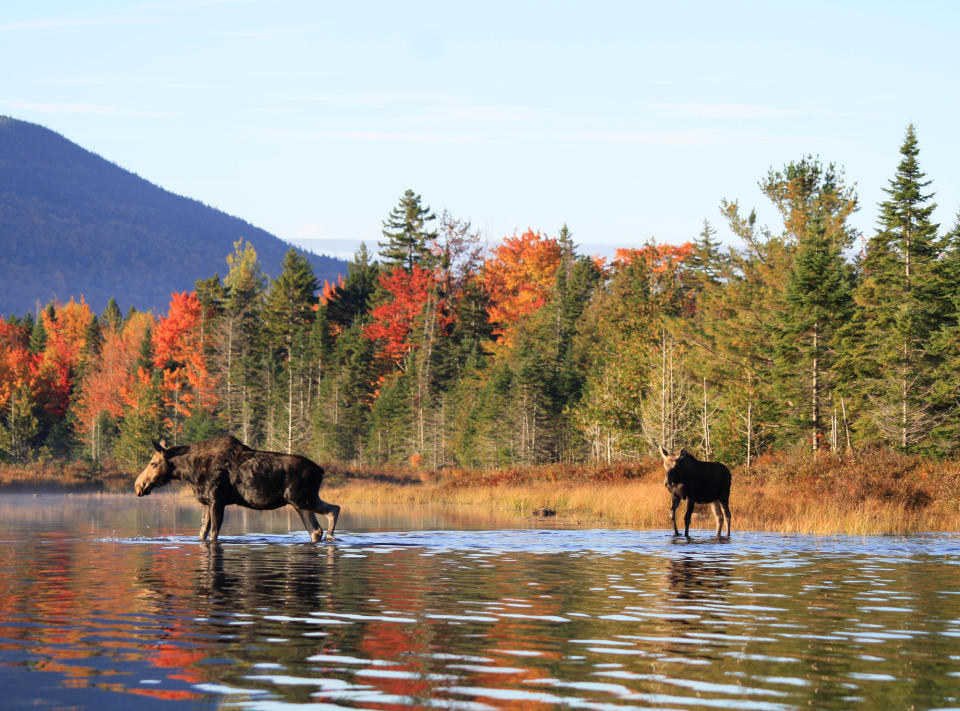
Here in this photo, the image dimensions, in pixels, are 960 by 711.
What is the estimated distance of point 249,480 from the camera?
26594 millimetres

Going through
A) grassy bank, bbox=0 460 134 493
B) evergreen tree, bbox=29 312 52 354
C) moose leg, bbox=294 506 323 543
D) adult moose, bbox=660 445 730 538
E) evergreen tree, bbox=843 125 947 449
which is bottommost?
grassy bank, bbox=0 460 134 493

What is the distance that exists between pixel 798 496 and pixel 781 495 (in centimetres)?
93


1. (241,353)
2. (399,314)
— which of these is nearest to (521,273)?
(399,314)

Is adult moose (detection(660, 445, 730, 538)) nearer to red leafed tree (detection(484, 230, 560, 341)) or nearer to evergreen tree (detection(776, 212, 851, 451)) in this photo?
evergreen tree (detection(776, 212, 851, 451))

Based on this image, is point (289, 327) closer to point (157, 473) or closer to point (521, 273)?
point (521, 273)

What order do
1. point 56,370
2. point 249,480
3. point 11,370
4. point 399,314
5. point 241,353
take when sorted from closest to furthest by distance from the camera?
point 249,480 → point 399,314 → point 241,353 → point 11,370 → point 56,370

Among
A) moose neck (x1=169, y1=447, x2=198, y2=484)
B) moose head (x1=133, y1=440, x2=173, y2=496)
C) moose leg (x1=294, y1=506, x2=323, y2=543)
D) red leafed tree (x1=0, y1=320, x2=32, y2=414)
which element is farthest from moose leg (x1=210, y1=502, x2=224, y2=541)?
red leafed tree (x1=0, y1=320, x2=32, y2=414)

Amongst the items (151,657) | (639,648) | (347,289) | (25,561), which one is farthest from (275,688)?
(347,289)

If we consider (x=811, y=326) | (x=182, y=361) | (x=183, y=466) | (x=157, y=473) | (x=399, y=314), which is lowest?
(x=157, y=473)

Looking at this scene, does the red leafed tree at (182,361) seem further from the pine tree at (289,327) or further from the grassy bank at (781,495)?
the grassy bank at (781,495)

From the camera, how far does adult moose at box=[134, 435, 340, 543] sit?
26.5 m

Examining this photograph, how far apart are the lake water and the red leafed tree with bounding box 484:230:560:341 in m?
93.6

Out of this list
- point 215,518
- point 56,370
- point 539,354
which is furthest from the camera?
point 56,370

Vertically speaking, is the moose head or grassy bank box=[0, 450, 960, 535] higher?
A: the moose head
